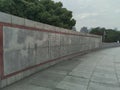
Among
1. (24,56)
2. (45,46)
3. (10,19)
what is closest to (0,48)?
(10,19)

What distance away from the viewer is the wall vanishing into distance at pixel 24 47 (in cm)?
563

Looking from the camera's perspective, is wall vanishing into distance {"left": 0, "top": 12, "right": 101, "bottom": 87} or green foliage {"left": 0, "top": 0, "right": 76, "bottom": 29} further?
green foliage {"left": 0, "top": 0, "right": 76, "bottom": 29}

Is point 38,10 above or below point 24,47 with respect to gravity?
above

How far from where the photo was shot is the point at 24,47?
22.5ft

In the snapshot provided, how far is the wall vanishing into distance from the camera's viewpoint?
5.63 metres

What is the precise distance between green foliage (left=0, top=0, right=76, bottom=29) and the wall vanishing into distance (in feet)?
18.6

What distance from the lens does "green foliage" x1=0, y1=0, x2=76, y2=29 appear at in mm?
14906

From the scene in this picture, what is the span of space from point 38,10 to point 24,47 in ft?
35.7

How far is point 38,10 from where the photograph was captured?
678 inches

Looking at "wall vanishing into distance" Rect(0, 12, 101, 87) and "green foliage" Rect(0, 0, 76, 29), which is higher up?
"green foliage" Rect(0, 0, 76, 29)

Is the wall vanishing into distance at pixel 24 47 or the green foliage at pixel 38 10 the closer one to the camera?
the wall vanishing into distance at pixel 24 47

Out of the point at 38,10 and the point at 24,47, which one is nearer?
the point at 24,47

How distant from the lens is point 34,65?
25.7 ft

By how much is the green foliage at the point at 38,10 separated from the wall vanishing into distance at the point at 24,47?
5.67m
